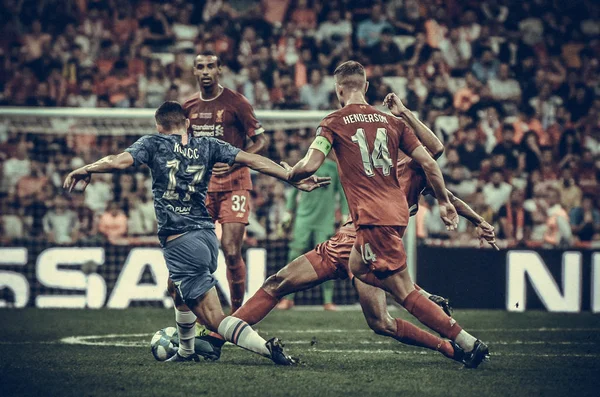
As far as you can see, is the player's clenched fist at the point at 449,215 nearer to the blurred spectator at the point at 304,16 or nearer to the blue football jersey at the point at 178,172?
the blue football jersey at the point at 178,172

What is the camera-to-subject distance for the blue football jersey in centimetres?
664

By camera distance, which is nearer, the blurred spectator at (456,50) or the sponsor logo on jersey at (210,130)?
the sponsor logo on jersey at (210,130)

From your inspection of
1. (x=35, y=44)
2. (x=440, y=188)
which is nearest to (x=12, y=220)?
(x=35, y=44)

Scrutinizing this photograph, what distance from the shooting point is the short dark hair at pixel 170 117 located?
680 centimetres

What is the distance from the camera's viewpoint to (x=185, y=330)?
696 cm

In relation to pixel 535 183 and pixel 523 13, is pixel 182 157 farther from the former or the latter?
pixel 523 13

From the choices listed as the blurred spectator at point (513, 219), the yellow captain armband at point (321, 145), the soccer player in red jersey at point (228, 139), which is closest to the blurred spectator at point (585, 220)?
the blurred spectator at point (513, 219)

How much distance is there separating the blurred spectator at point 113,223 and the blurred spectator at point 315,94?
14.3 feet

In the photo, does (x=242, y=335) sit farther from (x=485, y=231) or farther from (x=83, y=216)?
(x=83, y=216)

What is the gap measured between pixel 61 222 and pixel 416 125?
7.87 metres

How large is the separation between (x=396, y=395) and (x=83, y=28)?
1370 cm

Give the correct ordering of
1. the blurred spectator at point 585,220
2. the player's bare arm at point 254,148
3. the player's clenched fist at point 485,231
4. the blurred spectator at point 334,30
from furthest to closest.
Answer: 1. the blurred spectator at point 334,30
2. the blurred spectator at point 585,220
3. the player's bare arm at point 254,148
4. the player's clenched fist at point 485,231

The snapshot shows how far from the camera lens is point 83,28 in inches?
691

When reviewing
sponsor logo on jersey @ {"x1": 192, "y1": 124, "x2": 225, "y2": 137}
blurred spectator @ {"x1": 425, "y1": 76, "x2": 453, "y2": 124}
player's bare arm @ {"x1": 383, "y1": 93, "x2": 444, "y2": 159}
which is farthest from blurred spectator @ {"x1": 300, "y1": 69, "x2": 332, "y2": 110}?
player's bare arm @ {"x1": 383, "y1": 93, "x2": 444, "y2": 159}
